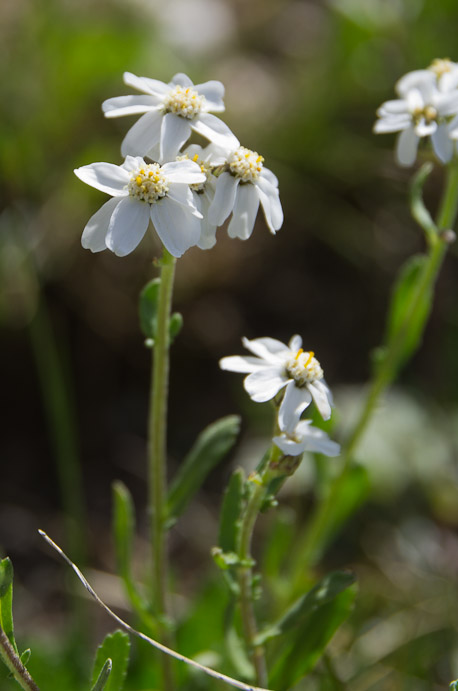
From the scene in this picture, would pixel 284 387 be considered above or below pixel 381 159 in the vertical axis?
below

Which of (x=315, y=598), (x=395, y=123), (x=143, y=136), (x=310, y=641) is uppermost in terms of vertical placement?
(x=395, y=123)

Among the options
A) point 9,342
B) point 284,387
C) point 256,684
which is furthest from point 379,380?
point 9,342

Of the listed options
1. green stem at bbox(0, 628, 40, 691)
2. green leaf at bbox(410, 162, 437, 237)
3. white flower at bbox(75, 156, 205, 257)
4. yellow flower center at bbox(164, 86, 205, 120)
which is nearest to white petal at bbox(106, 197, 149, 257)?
white flower at bbox(75, 156, 205, 257)

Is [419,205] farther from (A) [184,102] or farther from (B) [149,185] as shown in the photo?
(B) [149,185]

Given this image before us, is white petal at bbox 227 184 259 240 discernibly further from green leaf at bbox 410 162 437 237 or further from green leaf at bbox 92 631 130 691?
green leaf at bbox 92 631 130 691

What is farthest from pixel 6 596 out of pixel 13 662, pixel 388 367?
pixel 388 367

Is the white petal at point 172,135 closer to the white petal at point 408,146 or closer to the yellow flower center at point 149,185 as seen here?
the yellow flower center at point 149,185

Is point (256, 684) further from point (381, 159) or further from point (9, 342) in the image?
point (381, 159)
